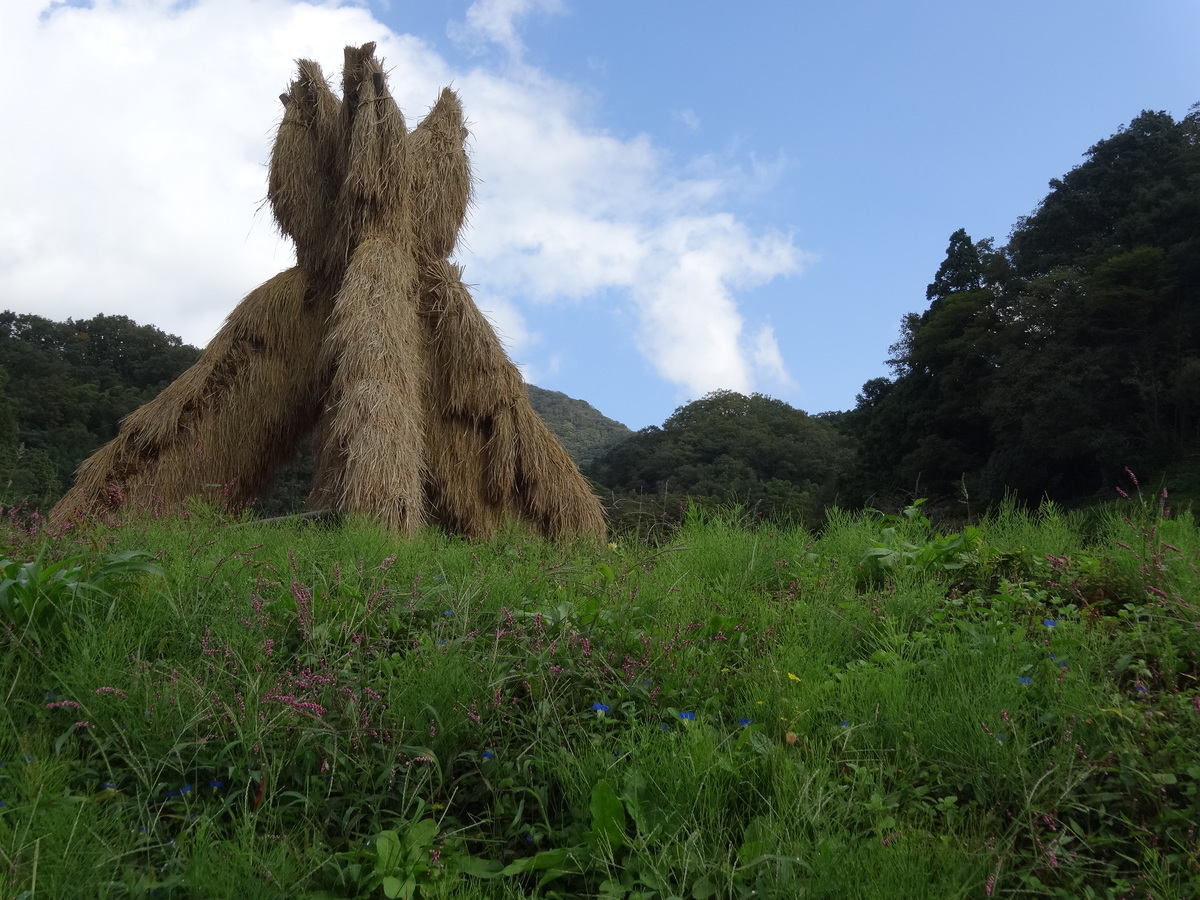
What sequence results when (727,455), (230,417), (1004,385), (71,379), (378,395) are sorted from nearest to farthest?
(378,395) < (230,417) < (727,455) < (71,379) < (1004,385)

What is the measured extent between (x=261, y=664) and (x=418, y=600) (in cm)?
62

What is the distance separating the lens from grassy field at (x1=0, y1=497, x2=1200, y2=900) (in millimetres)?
1932

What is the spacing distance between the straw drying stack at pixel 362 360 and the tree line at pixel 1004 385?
21.5ft

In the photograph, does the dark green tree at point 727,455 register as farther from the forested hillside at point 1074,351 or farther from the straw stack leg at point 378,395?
the forested hillside at point 1074,351

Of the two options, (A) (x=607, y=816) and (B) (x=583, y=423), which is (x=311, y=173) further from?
(B) (x=583, y=423)

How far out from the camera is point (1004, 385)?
22.7m

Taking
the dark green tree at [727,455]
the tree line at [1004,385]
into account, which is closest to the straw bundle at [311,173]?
the dark green tree at [727,455]

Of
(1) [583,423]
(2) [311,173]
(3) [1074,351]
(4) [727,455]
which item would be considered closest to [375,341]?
(2) [311,173]

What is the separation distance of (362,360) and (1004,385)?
20676 mm

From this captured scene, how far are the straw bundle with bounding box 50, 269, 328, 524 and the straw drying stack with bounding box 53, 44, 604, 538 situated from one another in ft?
0.04

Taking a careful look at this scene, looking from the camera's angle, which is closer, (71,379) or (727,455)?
(727,455)

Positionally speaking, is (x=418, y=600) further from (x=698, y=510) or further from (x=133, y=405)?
(x=133, y=405)

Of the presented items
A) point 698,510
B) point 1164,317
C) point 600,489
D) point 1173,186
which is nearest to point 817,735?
point 698,510

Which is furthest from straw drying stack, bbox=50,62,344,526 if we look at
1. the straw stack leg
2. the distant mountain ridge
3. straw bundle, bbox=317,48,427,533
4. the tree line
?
the distant mountain ridge
